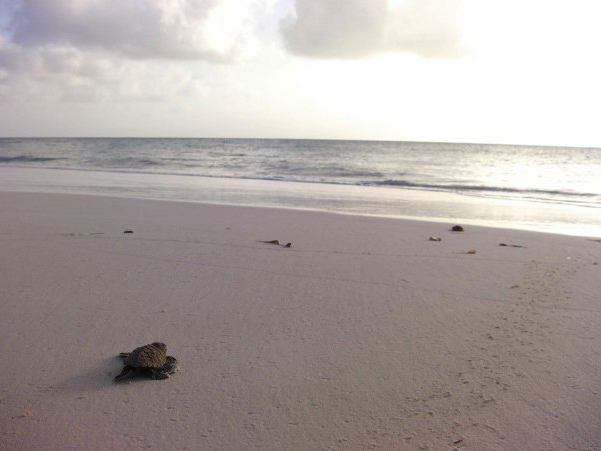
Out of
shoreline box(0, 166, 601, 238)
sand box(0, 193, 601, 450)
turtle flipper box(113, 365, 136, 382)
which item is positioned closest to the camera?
sand box(0, 193, 601, 450)

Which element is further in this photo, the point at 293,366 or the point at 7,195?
the point at 7,195

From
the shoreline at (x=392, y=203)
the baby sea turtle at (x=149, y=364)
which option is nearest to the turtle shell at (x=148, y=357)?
the baby sea turtle at (x=149, y=364)

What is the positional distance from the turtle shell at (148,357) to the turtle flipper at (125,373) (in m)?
0.03

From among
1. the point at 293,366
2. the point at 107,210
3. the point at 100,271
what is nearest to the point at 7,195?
the point at 107,210

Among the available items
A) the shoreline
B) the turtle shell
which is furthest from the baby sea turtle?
the shoreline

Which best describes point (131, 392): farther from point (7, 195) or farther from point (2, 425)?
point (7, 195)

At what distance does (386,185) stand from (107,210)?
11911 millimetres

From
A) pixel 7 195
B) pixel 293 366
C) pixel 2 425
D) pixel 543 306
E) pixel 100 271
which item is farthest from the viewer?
pixel 7 195

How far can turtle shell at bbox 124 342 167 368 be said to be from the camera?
3113mm

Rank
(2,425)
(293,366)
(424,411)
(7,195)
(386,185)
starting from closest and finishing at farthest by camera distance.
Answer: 1. (2,425)
2. (424,411)
3. (293,366)
4. (7,195)
5. (386,185)

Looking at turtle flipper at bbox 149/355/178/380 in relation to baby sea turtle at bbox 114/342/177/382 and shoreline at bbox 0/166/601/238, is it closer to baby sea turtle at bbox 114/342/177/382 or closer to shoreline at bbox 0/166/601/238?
baby sea turtle at bbox 114/342/177/382

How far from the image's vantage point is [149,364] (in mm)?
3109

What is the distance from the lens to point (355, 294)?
4.79 metres

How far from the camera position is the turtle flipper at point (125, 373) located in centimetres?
307
